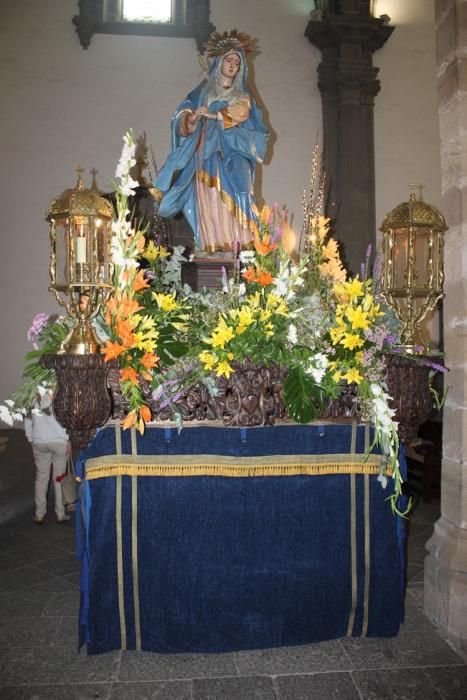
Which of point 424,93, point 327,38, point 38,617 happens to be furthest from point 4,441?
point 424,93

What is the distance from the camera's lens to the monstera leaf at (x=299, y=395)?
2.57m

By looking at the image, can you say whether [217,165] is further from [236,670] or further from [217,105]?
[236,670]

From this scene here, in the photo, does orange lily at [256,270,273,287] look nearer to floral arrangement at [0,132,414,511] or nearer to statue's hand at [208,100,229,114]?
floral arrangement at [0,132,414,511]

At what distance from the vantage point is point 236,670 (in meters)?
2.70

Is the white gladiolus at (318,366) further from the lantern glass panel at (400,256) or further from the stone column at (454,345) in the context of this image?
the stone column at (454,345)

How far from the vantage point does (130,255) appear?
251 centimetres

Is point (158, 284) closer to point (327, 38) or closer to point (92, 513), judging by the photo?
point (92, 513)

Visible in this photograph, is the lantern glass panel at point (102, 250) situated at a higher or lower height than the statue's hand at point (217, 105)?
lower

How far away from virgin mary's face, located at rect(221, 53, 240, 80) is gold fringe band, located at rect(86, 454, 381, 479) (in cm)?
256

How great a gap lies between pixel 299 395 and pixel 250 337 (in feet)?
1.15

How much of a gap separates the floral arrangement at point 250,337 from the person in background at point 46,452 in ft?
8.56

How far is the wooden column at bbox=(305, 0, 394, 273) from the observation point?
8.48 m

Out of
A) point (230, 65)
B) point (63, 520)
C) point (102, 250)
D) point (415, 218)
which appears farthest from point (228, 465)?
point (63, 520)

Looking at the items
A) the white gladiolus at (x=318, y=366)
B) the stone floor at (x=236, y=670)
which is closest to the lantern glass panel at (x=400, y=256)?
the white gladiolus at (x=318, y=366)
